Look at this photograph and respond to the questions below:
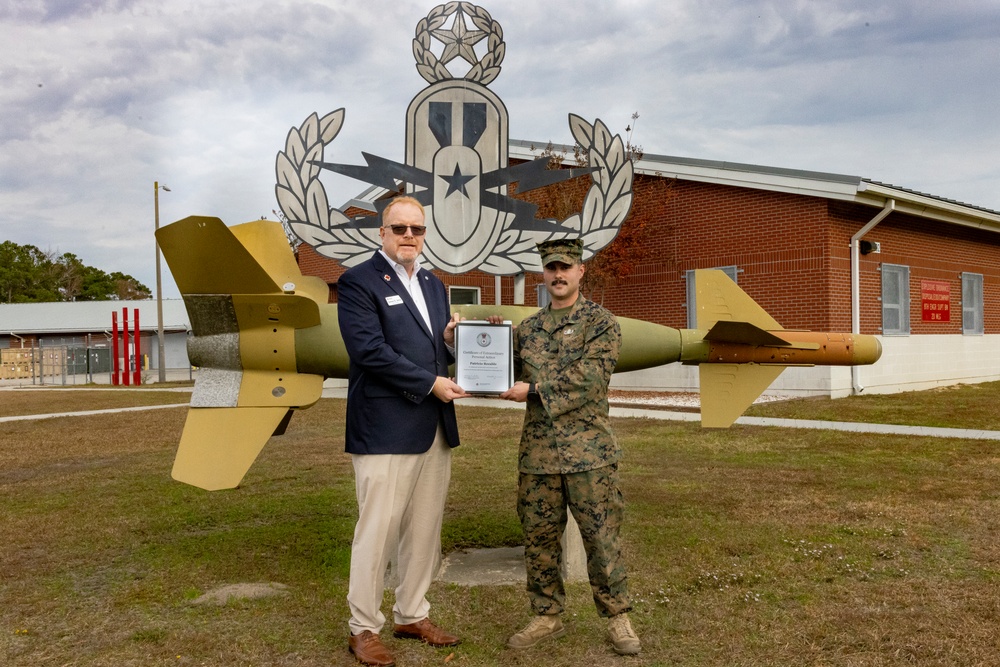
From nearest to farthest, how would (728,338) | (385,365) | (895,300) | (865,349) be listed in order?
(385,365)
(728,338)
(865,349)
(895,300)

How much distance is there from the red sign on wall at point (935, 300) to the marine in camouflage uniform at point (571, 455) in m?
15.5

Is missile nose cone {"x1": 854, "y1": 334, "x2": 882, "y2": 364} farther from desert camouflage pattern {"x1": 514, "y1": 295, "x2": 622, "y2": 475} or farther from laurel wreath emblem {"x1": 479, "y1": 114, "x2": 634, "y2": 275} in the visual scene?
desert camouflage pattern {"x1": 514, "y1": 295, "x2": 622, "y2": 475}

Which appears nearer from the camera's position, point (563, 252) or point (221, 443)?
point (563, 252)

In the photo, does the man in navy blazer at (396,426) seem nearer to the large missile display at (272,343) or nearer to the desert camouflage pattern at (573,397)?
the desert camouflage pattern at (573,397)

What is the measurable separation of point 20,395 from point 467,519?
21629mm

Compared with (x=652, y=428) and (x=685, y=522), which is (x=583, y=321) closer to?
(x=685, y=522)

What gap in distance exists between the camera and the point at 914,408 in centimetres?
1313

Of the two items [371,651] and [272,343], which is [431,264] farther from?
[371,651]

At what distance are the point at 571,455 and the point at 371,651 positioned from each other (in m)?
1.31

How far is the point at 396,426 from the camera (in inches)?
146

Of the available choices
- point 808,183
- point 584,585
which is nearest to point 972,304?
point 808,183

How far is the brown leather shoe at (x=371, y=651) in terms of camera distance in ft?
11.8

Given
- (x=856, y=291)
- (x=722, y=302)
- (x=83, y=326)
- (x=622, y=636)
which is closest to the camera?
(x=622, y=636)

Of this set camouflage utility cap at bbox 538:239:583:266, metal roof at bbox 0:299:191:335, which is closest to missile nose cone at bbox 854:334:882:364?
camouflage utility cap at bbox 538:239:583:266
